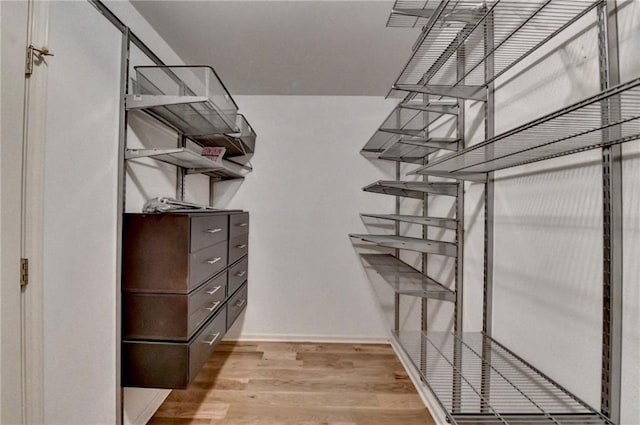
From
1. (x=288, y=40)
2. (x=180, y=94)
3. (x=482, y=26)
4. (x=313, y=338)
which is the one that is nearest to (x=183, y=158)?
(x=180, y=94)

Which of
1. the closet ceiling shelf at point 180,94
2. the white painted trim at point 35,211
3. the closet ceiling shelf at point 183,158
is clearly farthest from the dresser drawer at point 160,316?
the closet ceiling shelf at point 180,94

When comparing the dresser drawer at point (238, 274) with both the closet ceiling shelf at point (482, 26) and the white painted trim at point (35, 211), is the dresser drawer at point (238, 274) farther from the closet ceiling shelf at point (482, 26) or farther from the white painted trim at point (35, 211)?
the closet ceiling shelf at point (482, 26)

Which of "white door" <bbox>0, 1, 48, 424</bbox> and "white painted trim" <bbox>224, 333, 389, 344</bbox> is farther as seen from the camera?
"white painted trim" <bbox>224, 333, 389, 344</bbox>

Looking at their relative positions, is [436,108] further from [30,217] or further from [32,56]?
[30,217]

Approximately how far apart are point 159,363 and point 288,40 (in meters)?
1.92

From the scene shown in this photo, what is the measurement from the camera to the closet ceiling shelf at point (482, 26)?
84cm

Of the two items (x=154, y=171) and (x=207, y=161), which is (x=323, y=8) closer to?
(x=207, y=161)

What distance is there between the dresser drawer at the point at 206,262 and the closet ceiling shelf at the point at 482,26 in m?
1.26

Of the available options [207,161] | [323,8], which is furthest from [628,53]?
[207,161]

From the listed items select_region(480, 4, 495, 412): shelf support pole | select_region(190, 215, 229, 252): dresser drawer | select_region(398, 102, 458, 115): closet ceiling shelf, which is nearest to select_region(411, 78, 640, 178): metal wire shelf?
select_region(480, 4, 495, 412): shelf support pole

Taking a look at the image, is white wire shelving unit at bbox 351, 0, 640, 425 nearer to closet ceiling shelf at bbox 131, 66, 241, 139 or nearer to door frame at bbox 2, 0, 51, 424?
closet ceiling shelf at bbox 131, 66, 241, 139

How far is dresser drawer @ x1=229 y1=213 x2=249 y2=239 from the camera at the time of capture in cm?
197

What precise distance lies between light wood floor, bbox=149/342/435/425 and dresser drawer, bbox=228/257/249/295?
0.63 metres

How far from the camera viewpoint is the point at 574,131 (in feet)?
2.39
